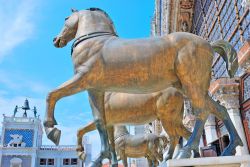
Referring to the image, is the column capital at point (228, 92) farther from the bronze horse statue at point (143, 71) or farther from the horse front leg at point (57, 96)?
the horse front leg at point (57, 96)

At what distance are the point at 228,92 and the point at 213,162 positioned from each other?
6.64 m

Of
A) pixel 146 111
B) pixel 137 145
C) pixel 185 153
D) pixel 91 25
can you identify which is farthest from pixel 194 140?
pixel 137 145

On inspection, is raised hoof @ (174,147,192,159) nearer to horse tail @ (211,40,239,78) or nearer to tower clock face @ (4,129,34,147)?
horse tail @ (211,40,239,78)

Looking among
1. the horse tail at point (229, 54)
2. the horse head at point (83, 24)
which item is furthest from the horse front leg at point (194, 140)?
the horse head at point (83, 24)

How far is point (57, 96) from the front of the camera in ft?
7.93

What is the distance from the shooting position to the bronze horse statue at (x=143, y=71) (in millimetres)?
2451

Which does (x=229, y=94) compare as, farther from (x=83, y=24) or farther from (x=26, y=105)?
(x=26, y=105)

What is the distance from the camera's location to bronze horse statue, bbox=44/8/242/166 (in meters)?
2.45

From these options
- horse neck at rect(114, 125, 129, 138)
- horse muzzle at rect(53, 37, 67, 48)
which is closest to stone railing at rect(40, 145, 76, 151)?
horse neck at rect(114, 125, 129, 138)

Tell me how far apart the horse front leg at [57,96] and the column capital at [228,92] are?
6.49m

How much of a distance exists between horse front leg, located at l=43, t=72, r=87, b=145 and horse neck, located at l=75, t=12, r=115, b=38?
0.48 metres

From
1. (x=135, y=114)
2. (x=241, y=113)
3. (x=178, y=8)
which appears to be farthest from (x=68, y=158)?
(x=135, y=114)

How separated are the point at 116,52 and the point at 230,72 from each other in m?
1.06

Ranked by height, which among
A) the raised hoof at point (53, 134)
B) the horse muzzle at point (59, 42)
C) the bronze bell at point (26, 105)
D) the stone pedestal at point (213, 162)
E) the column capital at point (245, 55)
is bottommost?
the stone pedestal at point (213, 162)
